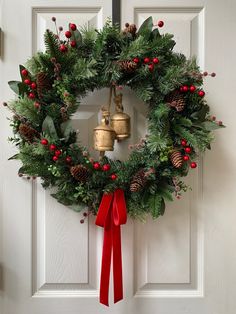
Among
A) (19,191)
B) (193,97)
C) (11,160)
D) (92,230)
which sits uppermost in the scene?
(193,97)

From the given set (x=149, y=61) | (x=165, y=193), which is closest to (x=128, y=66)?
(x=149, y=61)

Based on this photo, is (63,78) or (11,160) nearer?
(63,78)

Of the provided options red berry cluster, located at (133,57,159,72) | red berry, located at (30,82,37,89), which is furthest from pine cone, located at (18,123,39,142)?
red berry cluster, located at (133,57,159,72)

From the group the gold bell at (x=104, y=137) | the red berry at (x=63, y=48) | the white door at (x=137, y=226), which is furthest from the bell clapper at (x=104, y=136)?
the red berry at (x=63, y=48)

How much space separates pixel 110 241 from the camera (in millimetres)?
892

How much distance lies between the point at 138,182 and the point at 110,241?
22cm

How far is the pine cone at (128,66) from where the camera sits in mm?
812

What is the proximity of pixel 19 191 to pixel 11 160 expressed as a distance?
0.11 metres

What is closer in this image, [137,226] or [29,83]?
[29,83]

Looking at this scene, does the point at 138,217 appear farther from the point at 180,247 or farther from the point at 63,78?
the point at 63,78

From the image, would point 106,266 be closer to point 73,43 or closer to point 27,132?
point 27,132

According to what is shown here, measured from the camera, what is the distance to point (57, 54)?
32.5 inches

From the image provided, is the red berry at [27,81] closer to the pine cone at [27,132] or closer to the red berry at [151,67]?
the pine cone at [27,132]

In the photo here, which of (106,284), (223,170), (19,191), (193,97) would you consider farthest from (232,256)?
Answer: (19,191)
